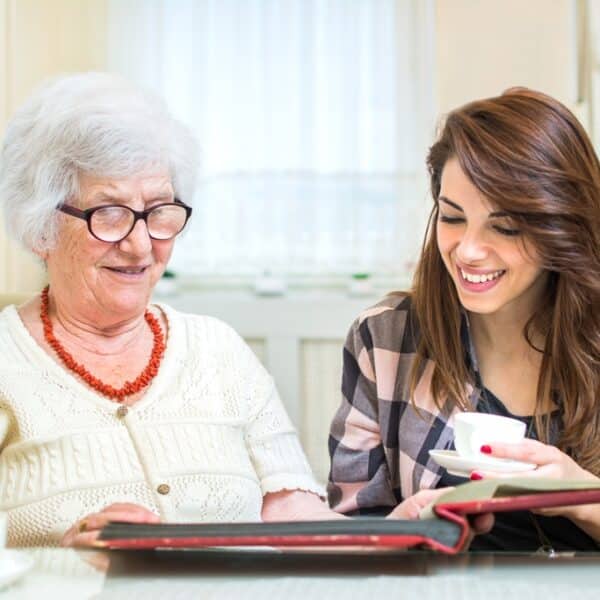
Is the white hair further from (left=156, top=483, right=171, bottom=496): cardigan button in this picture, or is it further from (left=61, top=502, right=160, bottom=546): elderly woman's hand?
(left=61, top=502, right=160, bottom=546): elderly woman's hand

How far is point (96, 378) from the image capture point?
4.22 ft

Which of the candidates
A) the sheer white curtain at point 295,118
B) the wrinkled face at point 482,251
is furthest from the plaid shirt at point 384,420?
the sheer white curtain at point 295,118

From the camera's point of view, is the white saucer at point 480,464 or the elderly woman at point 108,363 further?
the elderly woman at point 108,363

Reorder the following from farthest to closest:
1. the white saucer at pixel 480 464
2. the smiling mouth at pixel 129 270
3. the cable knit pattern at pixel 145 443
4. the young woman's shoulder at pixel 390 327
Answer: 1. the young woman's shoulder at pixel 390 327
2. the smiling mouth at pixel 129 270
3. the cable knit pattern at pixel 145 443
4. the white saucer at pixel 480 464

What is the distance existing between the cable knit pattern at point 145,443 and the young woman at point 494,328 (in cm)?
14

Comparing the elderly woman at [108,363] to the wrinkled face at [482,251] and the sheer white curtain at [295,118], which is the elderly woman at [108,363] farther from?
the sheer white curtain at [295,118]

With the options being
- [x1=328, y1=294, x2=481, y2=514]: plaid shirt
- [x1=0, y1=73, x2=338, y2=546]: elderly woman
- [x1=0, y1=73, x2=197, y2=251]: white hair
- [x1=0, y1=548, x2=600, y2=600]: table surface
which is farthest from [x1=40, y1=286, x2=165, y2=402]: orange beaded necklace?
[x1=0, y1=548, x2=600, y2=600]: table surface

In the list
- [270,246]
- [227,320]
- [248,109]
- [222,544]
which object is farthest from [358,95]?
[222,544]

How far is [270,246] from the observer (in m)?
2.75

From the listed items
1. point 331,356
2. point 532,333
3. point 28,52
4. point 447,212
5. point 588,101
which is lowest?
point 331,356

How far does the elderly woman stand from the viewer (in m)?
1.21

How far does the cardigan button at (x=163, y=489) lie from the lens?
4.00 feet

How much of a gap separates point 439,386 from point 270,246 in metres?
1.46

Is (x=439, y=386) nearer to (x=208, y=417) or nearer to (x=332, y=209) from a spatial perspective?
(x=208, y=417)
